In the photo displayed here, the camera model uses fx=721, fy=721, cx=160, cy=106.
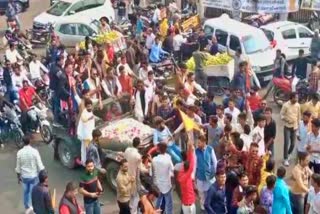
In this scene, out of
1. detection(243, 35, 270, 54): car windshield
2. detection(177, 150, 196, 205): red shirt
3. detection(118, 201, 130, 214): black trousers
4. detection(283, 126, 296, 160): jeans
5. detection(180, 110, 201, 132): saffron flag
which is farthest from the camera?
detection(243, 35, 270, 54): car windshield

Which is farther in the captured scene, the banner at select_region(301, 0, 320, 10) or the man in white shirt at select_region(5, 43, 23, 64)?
the banner at select_region(301, 0, 320, 10)

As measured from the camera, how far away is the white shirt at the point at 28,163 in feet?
44.1

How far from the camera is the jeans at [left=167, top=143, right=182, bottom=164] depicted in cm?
1366

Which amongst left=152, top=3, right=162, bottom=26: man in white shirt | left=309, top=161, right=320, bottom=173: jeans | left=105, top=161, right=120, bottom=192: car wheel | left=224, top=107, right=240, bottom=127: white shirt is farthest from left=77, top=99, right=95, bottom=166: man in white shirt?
left=152, top=3, right=162, bottom=26: man in white shirt

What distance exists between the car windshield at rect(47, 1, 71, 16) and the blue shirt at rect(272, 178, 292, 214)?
18285 millimetres

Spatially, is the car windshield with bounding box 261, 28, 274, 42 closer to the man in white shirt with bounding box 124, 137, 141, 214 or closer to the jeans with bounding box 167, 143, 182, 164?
the jeans with bounding box 167, 143, 182, 164

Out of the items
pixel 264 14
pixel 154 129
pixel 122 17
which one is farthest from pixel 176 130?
pixel 122 17

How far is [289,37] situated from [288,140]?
8.07 metres

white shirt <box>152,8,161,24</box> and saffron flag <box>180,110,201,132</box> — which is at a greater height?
saffron flag <box>180,110,201,132</box>

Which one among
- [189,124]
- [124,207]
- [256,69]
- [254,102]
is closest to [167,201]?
[124,207]

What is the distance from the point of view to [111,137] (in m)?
14.8

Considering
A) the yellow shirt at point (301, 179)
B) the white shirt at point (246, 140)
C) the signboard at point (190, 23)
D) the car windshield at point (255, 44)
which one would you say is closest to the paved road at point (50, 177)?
the white shirt at point (246, 140)

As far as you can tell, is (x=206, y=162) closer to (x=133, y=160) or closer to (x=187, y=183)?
(x=187, y=183)

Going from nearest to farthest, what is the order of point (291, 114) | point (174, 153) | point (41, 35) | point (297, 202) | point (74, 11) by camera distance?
point (297, 202) → point (174, 153) → point (291, 114) → point (41, 35) → point (74, 11)
